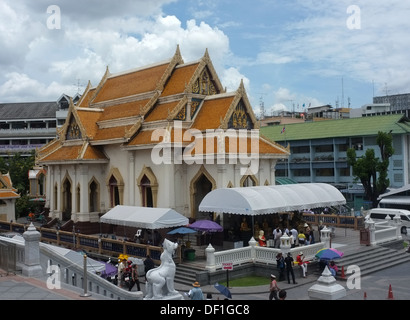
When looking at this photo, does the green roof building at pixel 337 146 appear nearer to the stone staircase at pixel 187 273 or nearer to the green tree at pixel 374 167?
the green tree at pixel 374 167

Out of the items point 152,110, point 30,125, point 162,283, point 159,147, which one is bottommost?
point 162,283

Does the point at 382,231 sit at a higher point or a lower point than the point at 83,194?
lower

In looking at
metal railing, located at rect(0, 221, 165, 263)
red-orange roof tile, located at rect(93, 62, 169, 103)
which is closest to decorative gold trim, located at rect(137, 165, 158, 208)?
metal railing, located at rect(0, 221, 165, 263)

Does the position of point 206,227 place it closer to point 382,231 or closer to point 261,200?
point 261,200

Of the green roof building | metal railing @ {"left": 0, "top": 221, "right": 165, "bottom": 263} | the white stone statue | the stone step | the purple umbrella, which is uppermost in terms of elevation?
the green roof building

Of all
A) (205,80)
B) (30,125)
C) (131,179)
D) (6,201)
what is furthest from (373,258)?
(30,125)

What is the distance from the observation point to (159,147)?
26.7 metres

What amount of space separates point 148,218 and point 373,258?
36.7 feet

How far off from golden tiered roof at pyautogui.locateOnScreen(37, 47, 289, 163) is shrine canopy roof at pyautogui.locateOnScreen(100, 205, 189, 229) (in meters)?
4.37

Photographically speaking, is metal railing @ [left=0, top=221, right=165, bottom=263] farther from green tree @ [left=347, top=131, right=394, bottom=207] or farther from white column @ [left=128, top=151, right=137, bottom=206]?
green tree @ [left=347, top=131, right=394, bottom=207]

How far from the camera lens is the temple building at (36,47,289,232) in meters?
26.3

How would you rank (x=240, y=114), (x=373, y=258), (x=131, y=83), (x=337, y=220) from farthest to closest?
(x=131, y=83) < (x=337, y=220) < (x=240, y=114) < (x=373, y=258)

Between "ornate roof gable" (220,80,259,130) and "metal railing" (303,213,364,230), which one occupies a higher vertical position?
"ornate roof gable" (220,80,259,130)
